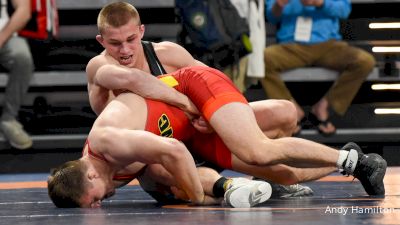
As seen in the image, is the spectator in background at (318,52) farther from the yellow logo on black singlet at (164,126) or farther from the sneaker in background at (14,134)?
the yellow logo on black singlet at (164,126)

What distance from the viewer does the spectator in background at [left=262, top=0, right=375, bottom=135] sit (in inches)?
299

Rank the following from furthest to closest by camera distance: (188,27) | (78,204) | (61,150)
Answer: (61,150) < (188,27) < (78,204)

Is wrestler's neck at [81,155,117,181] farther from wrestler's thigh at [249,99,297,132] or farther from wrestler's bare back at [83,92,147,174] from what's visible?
wrestler's thigh at [249,99,297,132]

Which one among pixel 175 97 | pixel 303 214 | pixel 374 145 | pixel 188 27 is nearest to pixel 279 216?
pixel 303 214

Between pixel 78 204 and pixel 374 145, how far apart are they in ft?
13.2

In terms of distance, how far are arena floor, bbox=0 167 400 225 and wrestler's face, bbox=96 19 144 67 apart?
2.49 ft

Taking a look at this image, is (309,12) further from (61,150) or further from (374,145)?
(61,150)

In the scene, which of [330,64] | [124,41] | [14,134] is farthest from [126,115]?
[330,64]

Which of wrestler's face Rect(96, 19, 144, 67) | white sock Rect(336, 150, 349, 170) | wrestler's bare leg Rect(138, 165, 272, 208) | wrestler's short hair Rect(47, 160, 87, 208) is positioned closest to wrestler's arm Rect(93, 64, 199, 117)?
wrestler's face Rect(96, 19, 144, 67)

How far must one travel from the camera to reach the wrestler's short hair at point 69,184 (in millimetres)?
4449

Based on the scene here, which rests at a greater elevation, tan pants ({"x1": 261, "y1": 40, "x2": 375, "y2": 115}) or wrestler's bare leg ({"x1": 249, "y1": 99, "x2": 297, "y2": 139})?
wrestler's bare leg ({"x1": 249, "y1": 99, "x2": 297, "y2": 139})

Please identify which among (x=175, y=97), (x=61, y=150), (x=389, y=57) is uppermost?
(x=175, y=97)

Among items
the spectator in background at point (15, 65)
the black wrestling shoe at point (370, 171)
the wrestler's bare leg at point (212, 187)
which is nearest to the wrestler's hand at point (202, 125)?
the wrestler's bare leg at point (212, 187)

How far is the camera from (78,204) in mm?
4570
